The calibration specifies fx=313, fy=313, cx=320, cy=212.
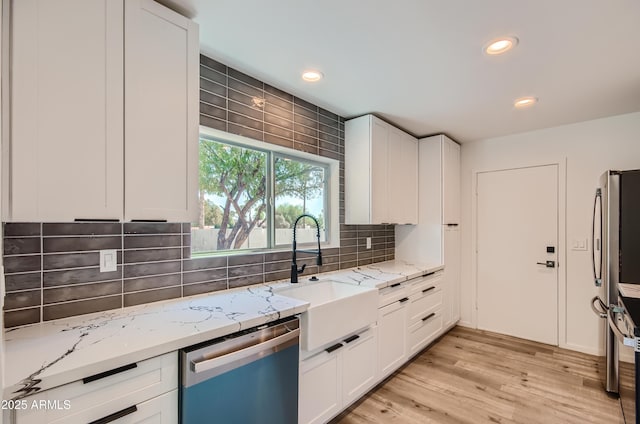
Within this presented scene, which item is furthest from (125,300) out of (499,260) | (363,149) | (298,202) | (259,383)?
(499,260)

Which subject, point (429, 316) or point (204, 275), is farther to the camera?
point (429, 316)

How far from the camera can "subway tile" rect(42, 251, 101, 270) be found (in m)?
1.45

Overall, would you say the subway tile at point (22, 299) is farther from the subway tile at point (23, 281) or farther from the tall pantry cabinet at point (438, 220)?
the tall pantry cabinet at point (438, 220)

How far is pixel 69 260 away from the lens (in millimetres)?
1503

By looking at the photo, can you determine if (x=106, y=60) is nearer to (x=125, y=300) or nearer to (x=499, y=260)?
(x=125, y=300)

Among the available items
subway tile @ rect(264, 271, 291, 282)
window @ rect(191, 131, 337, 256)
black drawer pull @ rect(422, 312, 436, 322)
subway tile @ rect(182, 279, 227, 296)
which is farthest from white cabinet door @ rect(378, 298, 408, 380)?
subway tile @ rect(182, 279, 227, 296)

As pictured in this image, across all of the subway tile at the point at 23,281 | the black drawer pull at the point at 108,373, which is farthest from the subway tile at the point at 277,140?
the black drawer pull at the point at 108,373

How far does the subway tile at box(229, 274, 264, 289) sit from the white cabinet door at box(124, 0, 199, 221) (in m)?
0.71

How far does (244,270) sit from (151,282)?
0.63 meters

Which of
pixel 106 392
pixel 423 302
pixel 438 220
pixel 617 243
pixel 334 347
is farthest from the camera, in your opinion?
pixel 438 220

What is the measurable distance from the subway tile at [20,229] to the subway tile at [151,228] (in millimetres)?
355

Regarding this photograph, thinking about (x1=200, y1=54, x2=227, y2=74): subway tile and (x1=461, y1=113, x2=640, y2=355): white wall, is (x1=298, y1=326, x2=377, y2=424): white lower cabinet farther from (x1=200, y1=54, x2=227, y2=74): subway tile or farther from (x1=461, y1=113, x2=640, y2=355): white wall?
(x1=461, y1=113, x2=640, y2=355): white wall

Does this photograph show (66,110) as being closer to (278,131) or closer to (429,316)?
(278,131)

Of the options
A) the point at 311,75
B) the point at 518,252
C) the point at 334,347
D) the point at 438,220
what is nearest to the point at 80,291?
the point at 334,347
